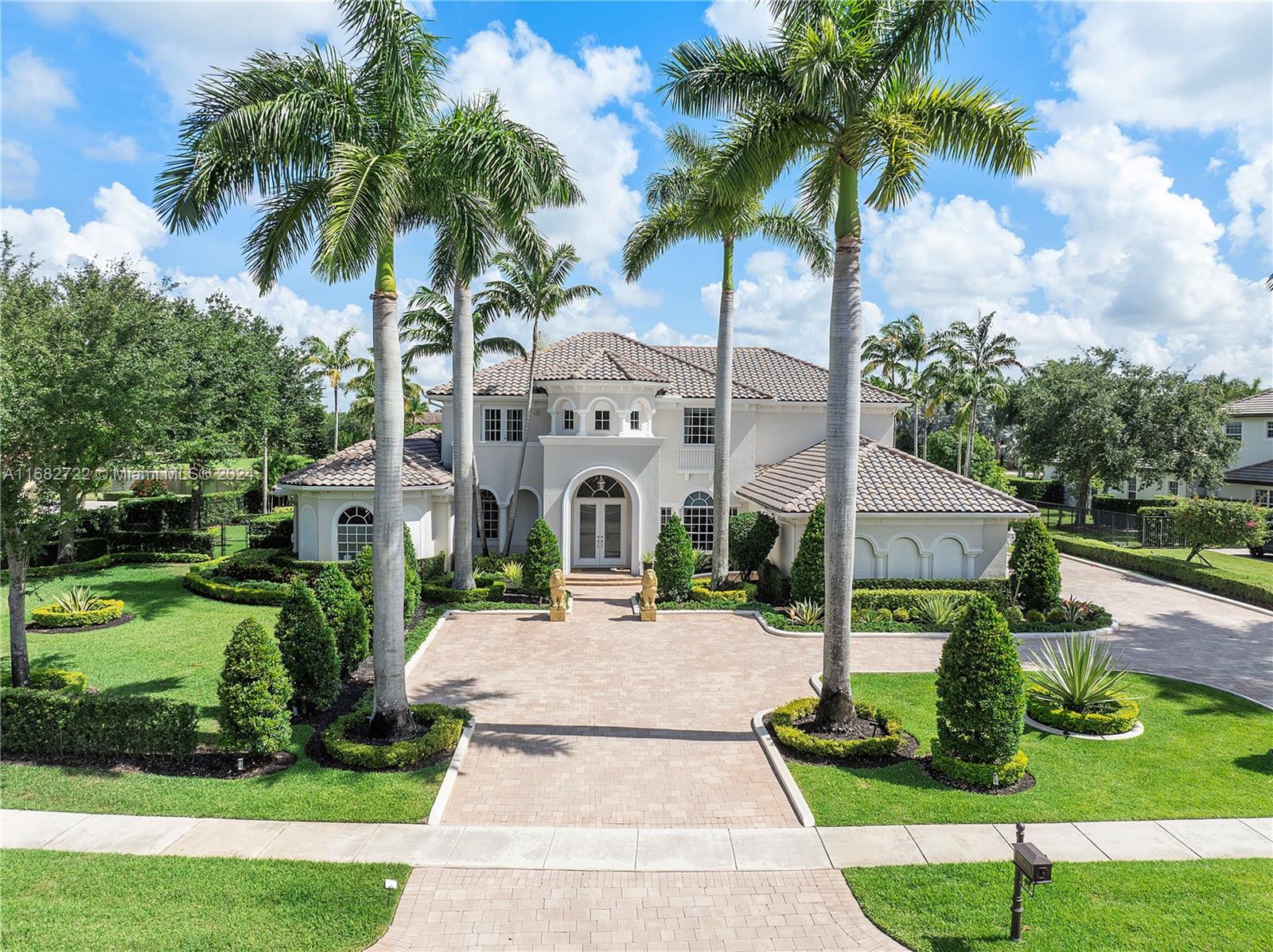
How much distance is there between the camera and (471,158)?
11.2m

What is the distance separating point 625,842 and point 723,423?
15179mm

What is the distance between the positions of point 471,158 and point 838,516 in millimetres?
8122

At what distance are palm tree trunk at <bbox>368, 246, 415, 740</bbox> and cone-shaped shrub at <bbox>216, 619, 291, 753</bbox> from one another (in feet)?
4.78

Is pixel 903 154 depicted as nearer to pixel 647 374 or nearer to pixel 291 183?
pixel 291 183

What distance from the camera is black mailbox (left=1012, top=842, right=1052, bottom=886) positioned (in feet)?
22.8

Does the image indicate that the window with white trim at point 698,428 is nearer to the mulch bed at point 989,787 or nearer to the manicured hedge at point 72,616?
the mulch bed at point 989,787

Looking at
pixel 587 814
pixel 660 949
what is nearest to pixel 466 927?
pixel 660 949

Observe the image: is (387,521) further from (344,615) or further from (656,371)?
(656,371)

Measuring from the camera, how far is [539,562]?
21547mm

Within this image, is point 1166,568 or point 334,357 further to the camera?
point 334,357

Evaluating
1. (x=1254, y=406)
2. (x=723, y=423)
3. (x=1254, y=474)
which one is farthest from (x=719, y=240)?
(x=1254, y=406)

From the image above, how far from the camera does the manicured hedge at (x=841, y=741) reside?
11141mm

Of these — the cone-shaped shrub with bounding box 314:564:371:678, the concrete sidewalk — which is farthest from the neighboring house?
the concrete sidewalk

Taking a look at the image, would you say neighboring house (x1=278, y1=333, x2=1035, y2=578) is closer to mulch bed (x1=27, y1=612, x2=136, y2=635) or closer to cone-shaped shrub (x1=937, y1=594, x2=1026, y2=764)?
mulch bed (x1=27, y1=612, x2=136, y2=635)
